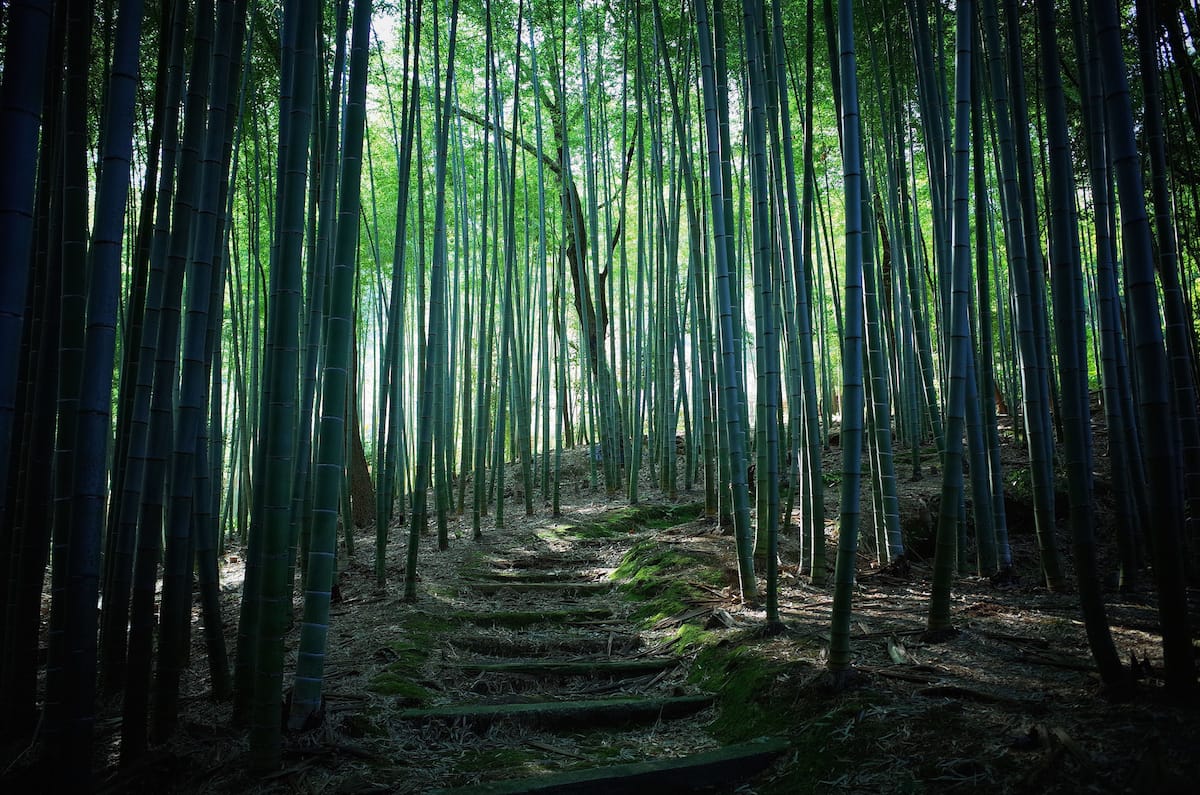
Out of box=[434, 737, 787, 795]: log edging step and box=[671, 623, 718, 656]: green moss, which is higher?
box=[671, 623, 718, 656]: green moss

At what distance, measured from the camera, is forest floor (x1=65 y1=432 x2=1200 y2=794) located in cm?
140

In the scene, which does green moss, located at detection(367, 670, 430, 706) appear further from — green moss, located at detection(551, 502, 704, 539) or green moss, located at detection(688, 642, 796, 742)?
green moss, located at detection(551, 502, 704, 539)

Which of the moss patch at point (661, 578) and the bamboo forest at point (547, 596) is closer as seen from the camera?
the bamboo forest at point (547, 596)

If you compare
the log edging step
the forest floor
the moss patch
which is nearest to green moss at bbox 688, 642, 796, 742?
the forest floor

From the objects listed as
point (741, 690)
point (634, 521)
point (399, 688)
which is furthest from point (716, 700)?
point (634, 521)

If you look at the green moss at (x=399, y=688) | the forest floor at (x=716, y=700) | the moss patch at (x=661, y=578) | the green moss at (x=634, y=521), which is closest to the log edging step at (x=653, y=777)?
the forest floor at (x=716, y=700)

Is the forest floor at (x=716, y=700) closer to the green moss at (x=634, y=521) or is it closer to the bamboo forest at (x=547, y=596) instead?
the bamboo forest at (x=547, y=596)

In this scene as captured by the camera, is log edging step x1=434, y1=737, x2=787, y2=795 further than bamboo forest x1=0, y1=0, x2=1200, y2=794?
Yes

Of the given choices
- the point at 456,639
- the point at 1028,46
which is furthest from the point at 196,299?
the point at 1028,46

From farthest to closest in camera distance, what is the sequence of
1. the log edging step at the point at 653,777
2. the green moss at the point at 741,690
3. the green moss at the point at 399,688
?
1. the green moss at the point at 399,688
2. the green moss at the point at 741,690
3. the log edging step at the point at 653,777

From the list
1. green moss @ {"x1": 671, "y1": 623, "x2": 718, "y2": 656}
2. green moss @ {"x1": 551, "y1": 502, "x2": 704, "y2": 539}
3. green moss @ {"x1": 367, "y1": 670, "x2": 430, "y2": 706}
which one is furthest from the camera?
green moss @ {"x1": 551, "y1": 502, "x2": 704, "y2": 539}

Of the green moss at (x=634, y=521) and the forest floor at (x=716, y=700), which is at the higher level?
the green moss at (x=634, y=521)

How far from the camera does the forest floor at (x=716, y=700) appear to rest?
1.40 m

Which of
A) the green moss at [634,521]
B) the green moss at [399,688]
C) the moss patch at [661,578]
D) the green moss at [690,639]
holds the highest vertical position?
the green moss at [634,521]
